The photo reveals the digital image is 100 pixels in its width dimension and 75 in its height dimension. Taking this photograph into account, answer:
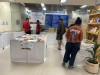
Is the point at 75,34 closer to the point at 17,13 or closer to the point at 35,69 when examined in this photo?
the point at 35,69

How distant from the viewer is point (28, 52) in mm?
3197

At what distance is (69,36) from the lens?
2.75 meters

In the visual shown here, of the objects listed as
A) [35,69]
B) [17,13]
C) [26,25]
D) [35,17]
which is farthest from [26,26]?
[35,69]

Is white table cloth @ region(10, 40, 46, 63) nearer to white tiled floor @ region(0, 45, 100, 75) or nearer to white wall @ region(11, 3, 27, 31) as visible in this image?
white tiled floor @ region(0, 45, 100, 75)

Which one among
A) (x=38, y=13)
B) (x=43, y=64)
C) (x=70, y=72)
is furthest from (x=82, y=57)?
(x=38, y=13)

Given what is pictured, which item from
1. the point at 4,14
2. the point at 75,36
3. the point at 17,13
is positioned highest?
the point at 17,13

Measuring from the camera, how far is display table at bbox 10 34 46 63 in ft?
10.3

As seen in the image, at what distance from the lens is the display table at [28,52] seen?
3.15 m

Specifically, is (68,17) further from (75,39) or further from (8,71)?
(8,71)

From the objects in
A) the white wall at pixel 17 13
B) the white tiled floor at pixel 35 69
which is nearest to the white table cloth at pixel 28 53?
the white tiled floor at pixel 35 69

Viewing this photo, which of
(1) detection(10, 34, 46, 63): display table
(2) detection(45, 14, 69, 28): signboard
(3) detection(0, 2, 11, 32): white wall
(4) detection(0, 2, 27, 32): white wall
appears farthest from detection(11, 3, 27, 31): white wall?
(1) detection(10, 34, 46, 63): display table

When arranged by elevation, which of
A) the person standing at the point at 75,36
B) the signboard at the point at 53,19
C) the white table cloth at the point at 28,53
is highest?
the signboard at the point at 53,19

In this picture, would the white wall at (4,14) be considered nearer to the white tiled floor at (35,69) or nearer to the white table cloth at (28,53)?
the white table cloth at (28,53)

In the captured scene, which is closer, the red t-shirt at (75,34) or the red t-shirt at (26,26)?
the red t-shirt at (75,34)
